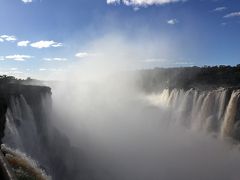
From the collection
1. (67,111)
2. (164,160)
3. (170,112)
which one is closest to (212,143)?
(164,160)

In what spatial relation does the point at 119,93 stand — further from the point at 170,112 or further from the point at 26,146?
the point at 26,146

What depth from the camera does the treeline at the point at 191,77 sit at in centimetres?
6124

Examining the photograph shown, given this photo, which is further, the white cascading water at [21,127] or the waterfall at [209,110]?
the waterfall at [209,110]

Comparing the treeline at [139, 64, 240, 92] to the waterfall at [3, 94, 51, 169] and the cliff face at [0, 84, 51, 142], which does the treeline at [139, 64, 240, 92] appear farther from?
the waterfall at [3, 94, 51, 169]

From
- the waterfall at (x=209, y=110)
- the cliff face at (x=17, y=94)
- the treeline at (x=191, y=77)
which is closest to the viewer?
the cliff face at (x=17, y=94)

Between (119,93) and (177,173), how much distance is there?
49.1m

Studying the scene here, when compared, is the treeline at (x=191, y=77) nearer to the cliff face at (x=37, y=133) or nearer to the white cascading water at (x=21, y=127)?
the cliff face at (x=37, y=133)

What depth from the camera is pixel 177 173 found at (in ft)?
104

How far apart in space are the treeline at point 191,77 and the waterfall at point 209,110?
44.1 ft

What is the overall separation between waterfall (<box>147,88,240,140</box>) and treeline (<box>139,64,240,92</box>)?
1344cm

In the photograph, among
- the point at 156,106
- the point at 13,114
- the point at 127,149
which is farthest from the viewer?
the point at 156,106

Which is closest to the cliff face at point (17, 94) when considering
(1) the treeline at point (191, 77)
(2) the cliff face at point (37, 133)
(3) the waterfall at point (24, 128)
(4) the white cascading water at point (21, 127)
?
(2) the cliff face at point (37, 133)

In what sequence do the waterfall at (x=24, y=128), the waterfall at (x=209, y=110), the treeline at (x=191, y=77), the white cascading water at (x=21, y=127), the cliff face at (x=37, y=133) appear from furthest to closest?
the treeline at (x=191, y=77)
the waterfall at (x=209, y=110)
the cliff face at (x=37, y=133)
the waterfall at (x=24, y=128)
the white cascading water at (x=21, y=127)

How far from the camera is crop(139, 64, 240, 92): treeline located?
61241 millimetres
